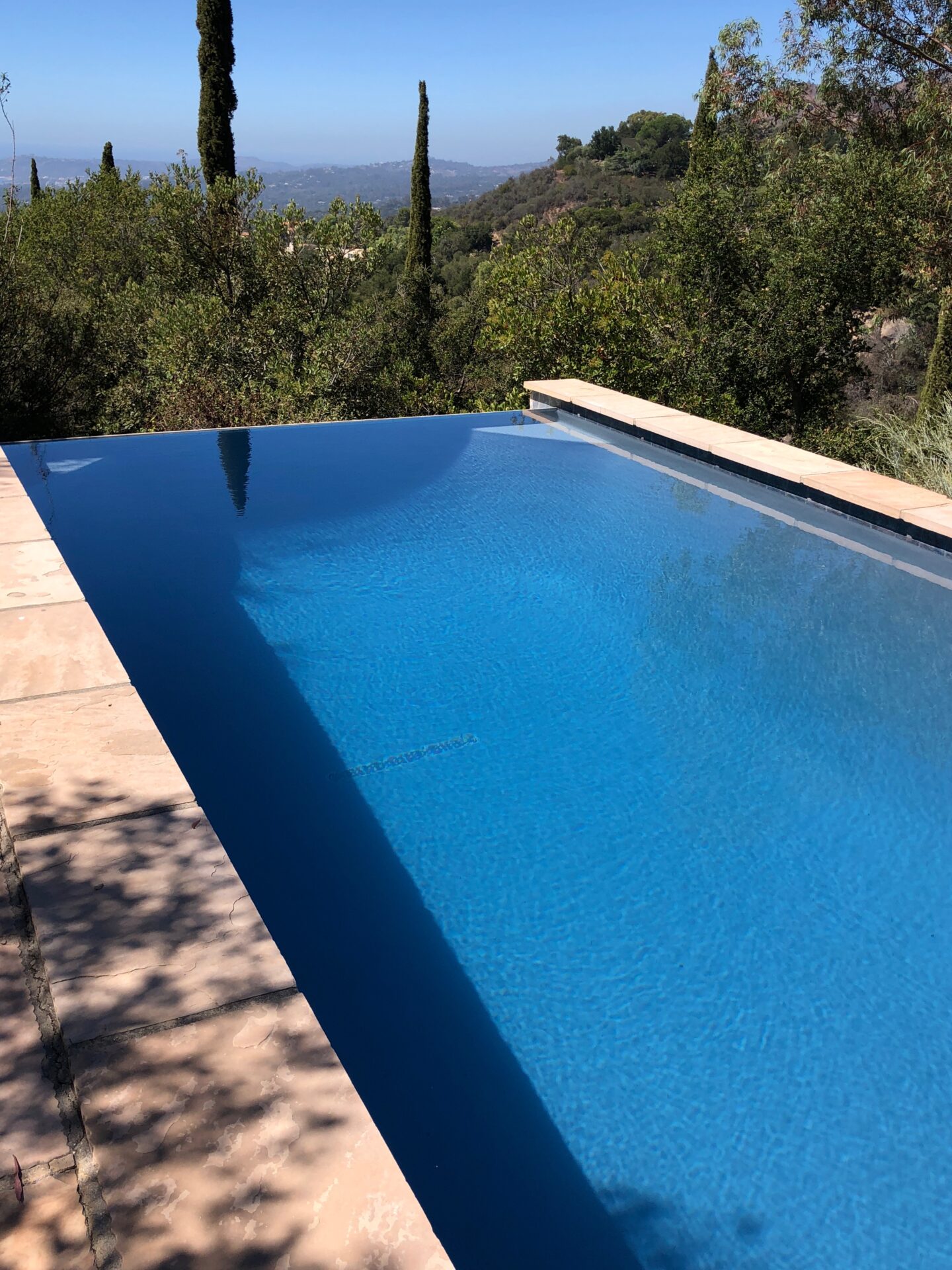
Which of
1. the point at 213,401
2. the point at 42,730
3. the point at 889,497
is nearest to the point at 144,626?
the point at 42,730

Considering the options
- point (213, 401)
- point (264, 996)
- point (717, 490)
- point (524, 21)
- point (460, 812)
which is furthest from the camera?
point (524, 21)

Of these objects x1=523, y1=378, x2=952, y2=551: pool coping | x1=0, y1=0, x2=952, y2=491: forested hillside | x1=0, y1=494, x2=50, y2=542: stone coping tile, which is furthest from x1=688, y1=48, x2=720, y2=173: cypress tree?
x1=0, y1=494, x2=50, y2=542: stone coping tile

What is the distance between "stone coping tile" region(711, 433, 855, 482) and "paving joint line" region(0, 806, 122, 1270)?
5.38 meters

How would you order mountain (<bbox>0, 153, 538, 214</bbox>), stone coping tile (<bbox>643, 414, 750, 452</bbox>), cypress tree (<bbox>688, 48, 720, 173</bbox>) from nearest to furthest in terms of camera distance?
stone coping tile (<bbox>643, 414, 750, 452</bbox>) < cypress tree (<bbox>688, 48, 720, 173</bbox>) < mountain (<bbox>0, 153, 538, 214</bbox>)

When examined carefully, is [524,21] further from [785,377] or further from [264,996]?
[264,996]

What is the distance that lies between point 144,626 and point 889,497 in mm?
4350

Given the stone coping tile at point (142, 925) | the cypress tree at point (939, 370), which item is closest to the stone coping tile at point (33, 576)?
the stone coping tile at point (142, 925)

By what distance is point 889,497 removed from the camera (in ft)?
18.9

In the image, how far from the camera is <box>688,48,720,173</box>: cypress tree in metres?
11.2

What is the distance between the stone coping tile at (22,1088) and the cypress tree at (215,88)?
14473 mm

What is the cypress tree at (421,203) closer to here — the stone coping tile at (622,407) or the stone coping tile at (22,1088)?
the stone coping tile at (622,407)

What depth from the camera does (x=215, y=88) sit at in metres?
14.1

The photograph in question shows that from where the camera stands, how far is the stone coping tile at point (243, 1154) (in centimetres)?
138

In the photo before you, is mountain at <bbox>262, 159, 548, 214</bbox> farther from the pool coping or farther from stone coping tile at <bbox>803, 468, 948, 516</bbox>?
stone coping tile at <bbox>803, 468, 948, 516</bbox>
